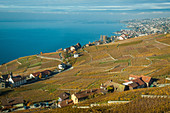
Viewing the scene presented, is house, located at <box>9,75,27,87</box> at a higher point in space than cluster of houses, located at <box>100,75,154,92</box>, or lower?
lower

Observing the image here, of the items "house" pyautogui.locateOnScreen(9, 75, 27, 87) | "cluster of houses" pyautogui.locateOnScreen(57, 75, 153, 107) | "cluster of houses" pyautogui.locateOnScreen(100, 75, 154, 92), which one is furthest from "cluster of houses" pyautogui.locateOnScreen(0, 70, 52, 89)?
"cluster of houses" pyautogui.locateOnScreen(100, 75, 154, 92)

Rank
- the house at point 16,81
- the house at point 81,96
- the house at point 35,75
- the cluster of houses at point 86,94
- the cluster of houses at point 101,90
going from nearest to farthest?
the house at point 81,96 < the cluster of houses at point 101,90 < the cluster of houses at point 86,94 < the house at point 16,81 < the house at point 35,75

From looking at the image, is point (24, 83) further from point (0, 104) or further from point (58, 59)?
point (58, 59)

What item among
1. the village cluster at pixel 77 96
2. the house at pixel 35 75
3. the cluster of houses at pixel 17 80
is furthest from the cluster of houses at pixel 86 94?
the house at pixel 35 75

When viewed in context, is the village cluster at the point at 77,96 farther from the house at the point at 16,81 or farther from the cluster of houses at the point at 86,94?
the house at the point at 16,81

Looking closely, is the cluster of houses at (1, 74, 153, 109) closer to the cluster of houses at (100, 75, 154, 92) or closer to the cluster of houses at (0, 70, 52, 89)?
the cluster of houses at (100, 75, 154, 92)

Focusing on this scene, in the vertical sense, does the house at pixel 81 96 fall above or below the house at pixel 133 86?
below

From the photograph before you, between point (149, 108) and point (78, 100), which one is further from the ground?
point (149, 108)

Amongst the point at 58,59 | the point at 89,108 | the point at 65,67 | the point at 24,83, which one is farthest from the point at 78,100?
the point at 58,59

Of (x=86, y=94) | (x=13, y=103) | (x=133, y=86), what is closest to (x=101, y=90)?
(x=86, y=94)

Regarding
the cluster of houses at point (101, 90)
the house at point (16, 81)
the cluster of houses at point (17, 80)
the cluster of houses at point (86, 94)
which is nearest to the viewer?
the cluster of houses at point (101, 90)

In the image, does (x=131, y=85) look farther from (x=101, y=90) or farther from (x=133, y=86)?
(x=101, y=90)
